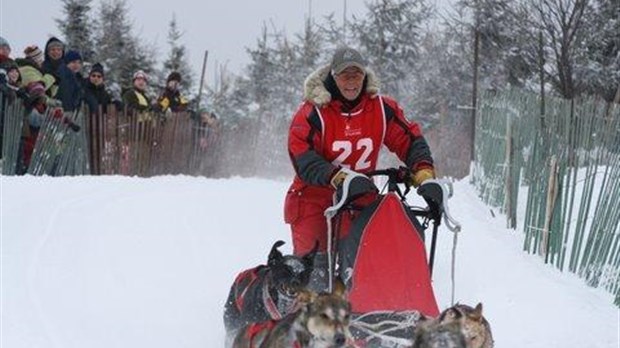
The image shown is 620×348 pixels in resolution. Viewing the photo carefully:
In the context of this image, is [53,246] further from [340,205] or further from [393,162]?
[393,162]

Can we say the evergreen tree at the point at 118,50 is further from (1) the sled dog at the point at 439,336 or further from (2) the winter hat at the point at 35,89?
(1) the sled dog at the point at 439,336

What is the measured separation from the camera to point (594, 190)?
6.94m

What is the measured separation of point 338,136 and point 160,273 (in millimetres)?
2339

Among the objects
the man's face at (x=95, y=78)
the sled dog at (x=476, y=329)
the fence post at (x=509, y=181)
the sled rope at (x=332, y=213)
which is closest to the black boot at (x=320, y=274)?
the sled rope at (x=332, y=213)

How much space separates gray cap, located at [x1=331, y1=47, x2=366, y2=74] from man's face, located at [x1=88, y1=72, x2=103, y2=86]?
766 cm

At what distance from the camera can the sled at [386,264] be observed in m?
3.61

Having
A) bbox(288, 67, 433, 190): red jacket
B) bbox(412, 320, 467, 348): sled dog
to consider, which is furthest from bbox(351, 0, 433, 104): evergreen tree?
bbox(412, 320, 467, 348): sled dog

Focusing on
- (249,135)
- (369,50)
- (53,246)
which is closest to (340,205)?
(53,246)

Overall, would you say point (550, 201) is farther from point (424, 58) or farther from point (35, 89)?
point (424, 58)

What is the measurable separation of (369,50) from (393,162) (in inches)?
278

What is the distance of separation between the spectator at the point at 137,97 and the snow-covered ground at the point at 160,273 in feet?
12.0

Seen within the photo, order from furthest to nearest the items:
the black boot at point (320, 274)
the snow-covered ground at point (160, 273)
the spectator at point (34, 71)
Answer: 1. the spectator at point (34, 71)
2. the snow-covered ground at point (160, 273)
3. the black boot at point (320, 274)

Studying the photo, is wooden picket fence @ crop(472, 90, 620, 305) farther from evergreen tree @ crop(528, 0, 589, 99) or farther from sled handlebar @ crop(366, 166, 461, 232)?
evergreen tree @ crop(528, 0, 589, 99)

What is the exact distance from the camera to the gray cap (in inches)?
177
